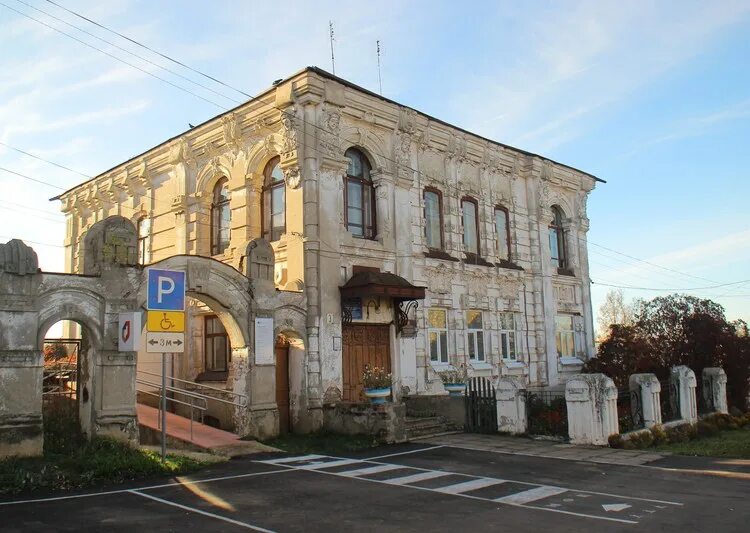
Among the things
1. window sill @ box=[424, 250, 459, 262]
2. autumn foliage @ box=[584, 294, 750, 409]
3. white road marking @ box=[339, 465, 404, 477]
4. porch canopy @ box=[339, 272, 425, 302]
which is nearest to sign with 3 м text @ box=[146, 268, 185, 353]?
white road marking @ box=[339, 465, 404, 477]

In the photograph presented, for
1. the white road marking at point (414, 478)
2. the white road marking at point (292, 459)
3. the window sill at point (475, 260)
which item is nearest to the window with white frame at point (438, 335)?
the window sill at point (475, 260)

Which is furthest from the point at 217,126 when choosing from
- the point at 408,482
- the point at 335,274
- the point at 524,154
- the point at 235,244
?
the point at 408,482

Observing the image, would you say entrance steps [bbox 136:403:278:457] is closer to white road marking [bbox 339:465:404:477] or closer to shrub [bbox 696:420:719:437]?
white road marking [bbox 339:465:404:477]

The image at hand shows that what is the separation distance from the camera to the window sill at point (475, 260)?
23.1 metres

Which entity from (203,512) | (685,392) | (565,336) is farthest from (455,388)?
(203,512)

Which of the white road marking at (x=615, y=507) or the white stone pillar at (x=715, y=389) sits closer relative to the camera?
the white road marking at (x=615, y=507)

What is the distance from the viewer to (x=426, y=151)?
22.4m

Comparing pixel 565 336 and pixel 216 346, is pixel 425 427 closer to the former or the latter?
pixel 216 346

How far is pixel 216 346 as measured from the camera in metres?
20.2

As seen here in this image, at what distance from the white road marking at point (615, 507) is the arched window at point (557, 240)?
19.2 m

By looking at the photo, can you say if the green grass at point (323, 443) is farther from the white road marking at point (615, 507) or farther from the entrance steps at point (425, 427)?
the white road marking at point (615, 507)

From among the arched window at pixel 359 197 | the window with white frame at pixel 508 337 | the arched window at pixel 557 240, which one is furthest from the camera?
the arched window at pixel 557 240

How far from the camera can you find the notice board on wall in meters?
16.2

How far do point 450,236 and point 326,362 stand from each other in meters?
7.11
